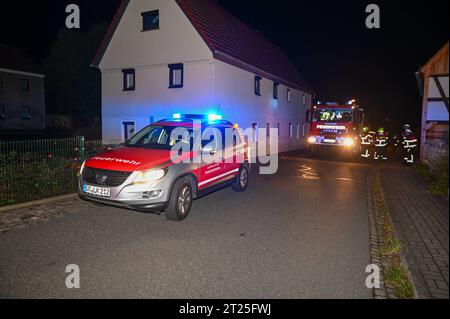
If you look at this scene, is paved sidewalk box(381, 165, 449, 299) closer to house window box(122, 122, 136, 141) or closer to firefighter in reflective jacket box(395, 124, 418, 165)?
firefighter in reflective jacket box(395, 124, 418, 165)

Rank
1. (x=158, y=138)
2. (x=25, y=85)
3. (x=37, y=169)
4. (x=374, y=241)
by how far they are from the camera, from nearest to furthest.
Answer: (x=374, y=241), (x=158, y=138), (x=37, y=169), (x=25, y=85)

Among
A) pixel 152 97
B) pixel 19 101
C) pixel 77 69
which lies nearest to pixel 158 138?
pixel 152 97

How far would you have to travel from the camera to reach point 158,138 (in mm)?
7730

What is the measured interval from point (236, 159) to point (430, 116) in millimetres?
10418

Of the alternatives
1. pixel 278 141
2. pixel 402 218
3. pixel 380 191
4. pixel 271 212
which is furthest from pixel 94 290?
pixel 278 141

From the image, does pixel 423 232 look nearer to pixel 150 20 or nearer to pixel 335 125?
pixel 335 125

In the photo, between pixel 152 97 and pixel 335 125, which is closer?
pixel 152 97

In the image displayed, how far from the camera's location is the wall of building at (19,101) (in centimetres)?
3322

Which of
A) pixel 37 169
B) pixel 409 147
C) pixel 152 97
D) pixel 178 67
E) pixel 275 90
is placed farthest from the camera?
pixel 275 90

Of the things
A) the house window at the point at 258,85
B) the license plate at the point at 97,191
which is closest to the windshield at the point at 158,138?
the license plate at the point at 97,191

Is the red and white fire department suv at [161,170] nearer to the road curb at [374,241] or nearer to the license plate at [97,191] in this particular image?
the license plate at [97,191]

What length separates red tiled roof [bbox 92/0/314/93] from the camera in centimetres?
1578

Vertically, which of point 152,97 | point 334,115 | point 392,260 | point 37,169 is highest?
point 152,97

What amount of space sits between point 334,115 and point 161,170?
15.4m
